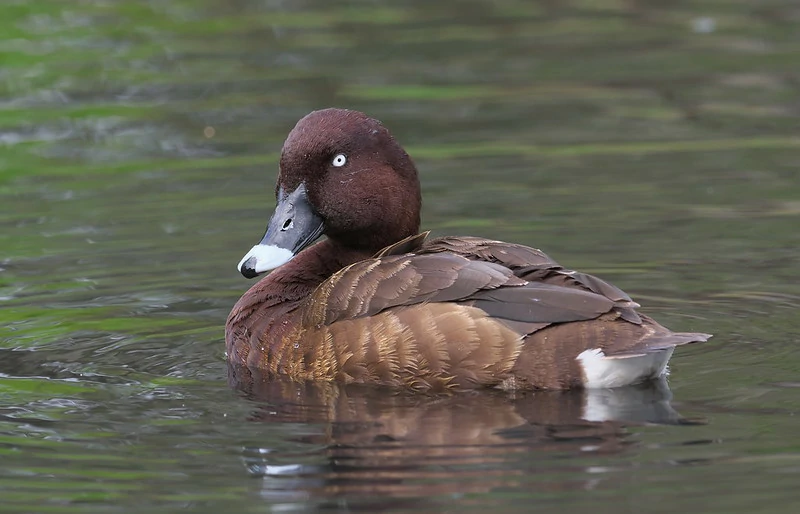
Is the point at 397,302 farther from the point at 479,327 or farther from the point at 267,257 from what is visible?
the point at 267,257

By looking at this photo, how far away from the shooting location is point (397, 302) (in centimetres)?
Answer: 605

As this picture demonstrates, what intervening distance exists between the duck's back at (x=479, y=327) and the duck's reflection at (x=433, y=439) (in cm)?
9

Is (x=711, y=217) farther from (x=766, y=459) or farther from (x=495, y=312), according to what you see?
(x=766, y=459)

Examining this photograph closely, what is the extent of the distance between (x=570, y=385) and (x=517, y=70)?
275 inches

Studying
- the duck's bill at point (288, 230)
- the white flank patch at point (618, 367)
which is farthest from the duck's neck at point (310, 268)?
the white flank patch at point (618, 367)

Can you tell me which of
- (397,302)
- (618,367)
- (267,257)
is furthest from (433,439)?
(267,257)

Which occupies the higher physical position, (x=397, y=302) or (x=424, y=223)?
(x=397, y=302)

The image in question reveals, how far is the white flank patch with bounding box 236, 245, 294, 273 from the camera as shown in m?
6.49

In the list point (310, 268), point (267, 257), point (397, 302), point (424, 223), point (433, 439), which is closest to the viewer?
point (433, 439)

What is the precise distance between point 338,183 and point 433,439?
67.8 inches

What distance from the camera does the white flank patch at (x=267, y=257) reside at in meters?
6.49

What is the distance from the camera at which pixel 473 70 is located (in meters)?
12.6

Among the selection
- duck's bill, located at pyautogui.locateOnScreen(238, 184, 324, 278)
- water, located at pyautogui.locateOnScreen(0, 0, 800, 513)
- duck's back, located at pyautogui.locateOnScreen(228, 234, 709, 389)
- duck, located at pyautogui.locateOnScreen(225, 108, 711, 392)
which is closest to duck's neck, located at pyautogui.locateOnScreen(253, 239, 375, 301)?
duck, located at pyautogui.locateOnScreen(225, 108, 711, 392)

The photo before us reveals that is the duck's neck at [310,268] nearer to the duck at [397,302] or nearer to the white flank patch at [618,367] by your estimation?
the duck at [397,302]
